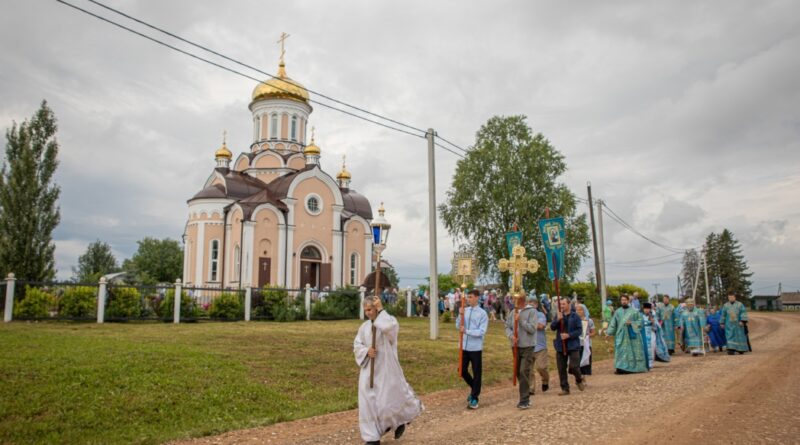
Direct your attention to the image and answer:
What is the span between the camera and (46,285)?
17.1 metres


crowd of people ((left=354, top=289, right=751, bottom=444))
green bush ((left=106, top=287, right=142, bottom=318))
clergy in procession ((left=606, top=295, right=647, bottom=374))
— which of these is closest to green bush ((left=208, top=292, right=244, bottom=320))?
green bush ((left=106, top=287, right=142, bottom=318))

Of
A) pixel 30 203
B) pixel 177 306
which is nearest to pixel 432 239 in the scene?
pixel 177 306

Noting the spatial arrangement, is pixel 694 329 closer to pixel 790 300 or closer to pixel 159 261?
pixel 159 261

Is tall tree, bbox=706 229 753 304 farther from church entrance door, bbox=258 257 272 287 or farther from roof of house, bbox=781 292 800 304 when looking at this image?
church entrance door, bbox=258 257 272 287

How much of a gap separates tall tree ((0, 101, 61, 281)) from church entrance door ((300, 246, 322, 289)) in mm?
13581

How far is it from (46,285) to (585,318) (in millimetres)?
15648

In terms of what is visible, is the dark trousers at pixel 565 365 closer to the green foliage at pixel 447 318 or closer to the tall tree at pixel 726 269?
the green foliage at pixel 447 318

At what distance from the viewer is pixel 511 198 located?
3089cm

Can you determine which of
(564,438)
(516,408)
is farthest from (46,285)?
(564,438)

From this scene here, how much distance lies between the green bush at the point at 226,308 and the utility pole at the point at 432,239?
8.11 metres

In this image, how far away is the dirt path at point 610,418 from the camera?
21.7 ft

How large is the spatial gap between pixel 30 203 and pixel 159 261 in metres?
42.6

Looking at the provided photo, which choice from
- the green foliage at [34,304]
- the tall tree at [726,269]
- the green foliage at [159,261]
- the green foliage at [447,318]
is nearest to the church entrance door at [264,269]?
the green foliage at [447,318]

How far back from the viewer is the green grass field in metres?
7.45
